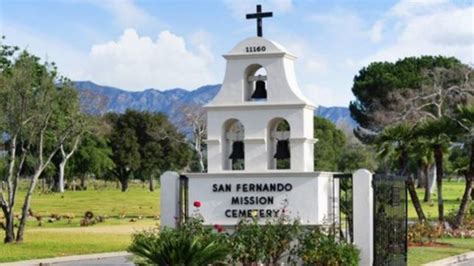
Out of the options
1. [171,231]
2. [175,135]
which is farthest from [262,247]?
[175,135]

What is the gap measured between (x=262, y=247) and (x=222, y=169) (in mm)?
2348

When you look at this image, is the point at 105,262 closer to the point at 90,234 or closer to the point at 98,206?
the point at 90,234

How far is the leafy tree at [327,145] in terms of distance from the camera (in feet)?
298

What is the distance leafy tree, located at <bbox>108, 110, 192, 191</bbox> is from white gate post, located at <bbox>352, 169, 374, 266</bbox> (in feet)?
272

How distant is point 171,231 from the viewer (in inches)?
660

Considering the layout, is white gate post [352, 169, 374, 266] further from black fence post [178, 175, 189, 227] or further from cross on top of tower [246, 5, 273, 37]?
cross on top of tower [246, 5, 273, 37]

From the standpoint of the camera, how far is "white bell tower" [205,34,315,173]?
746 inches

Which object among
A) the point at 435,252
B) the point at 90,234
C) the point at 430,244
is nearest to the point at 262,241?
the point at 435,252

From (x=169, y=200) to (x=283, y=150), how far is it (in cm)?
225

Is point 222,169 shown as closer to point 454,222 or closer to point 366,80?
point 454,222

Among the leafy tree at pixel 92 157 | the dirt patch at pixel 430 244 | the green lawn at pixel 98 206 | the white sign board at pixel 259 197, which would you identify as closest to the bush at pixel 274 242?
the white sign board at pixel 259 197

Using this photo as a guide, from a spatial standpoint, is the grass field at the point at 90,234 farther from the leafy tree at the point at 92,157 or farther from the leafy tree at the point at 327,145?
the leafy tree at the point at 327,145

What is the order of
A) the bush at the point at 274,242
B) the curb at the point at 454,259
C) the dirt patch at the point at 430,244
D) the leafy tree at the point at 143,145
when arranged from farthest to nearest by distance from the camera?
the leafy tree at the point at 143,145
the dirt patch at the point at 430,244
the curb at the point at 454,259
the bush at the point at 274,242

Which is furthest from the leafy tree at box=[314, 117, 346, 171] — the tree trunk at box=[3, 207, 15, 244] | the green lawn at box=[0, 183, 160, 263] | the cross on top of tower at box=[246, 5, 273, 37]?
the cross on top of tower at box=[246, 5, 273, 37]
